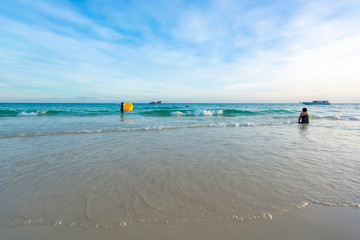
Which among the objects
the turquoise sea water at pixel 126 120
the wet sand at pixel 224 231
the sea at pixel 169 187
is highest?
the turquoise sea water at pixel 126 120

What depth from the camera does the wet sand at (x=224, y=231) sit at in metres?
2.08

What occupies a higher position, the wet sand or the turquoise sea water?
the turquoise sea water

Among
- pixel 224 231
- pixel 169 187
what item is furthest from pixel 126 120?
pixel 224 231

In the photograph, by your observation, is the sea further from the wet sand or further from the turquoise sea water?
the turquoise sea water

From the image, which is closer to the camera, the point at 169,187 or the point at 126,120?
the point at 169,187

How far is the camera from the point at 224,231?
2.15 m

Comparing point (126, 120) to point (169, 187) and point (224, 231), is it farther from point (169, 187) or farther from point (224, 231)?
point (224, 231)

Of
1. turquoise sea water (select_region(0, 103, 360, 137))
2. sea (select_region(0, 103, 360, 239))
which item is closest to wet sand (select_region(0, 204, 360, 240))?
sea (select_region(0, 103, 360, 239))

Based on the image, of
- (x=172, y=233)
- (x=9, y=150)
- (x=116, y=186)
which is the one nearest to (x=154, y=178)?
(x=116, y=186)

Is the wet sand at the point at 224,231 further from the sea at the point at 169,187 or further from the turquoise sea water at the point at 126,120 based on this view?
the turquoise sea water at the point at 126,120

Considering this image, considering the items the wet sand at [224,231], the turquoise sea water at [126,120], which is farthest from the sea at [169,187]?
the turquoise sea water at [126,120]

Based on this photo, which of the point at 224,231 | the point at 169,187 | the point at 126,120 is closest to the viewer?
the point at 224,231

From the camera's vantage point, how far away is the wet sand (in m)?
2.08

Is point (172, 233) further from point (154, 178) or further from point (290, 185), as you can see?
point (290, 185)
